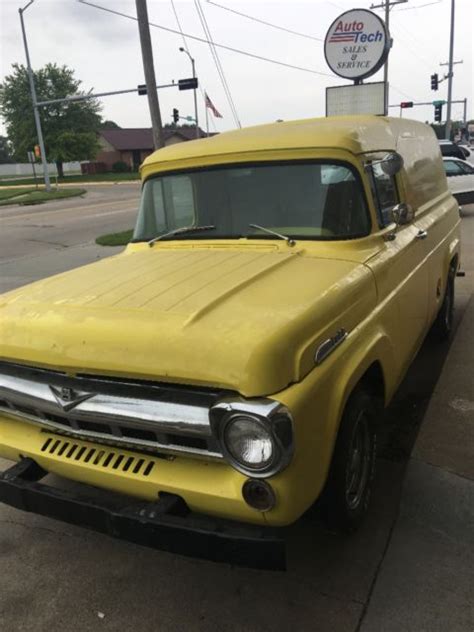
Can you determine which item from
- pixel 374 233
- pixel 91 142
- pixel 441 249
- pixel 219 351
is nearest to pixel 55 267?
pixel 441 249

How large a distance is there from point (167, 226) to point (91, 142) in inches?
2206

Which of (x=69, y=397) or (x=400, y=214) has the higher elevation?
(x=400, y=214)

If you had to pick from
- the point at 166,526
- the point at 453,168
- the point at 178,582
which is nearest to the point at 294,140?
the point at 166,526

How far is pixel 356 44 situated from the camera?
356 inches

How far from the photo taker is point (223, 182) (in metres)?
3.54

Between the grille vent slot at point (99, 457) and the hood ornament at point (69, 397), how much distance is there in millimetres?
238

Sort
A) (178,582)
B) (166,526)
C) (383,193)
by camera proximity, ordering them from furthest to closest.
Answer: (383,193)
(178,582)
(166,526)

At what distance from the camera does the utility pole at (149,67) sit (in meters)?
10.6

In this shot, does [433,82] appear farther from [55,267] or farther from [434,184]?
[434,184]

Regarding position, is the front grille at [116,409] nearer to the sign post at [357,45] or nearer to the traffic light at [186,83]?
the sign post at [357,45]

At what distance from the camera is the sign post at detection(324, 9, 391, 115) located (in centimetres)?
893

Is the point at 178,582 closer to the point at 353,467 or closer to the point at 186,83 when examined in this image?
the point at 353,467

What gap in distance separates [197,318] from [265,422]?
53 cm

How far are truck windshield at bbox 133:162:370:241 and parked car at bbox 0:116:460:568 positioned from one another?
1 cm
